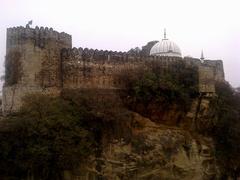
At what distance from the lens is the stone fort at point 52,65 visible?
75.1 ft

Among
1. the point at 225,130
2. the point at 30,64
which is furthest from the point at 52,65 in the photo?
the point at 225,130

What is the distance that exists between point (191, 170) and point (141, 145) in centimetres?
298

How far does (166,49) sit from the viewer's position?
31000mm

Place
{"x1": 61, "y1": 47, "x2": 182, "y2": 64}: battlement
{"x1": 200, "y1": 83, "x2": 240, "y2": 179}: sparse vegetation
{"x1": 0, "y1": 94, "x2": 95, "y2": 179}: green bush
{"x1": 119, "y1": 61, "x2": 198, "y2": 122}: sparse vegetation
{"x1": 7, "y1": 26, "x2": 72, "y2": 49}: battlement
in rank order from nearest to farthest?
{"x1": 0, "y1": 94, "x2": 95, "y2": 179}: green bush, {"x1": 7, "y1": 26, "x2": 72, "y2": 49}: battlement, {"x1": 61, "y1": 47, "x2": 182, "y2": 64}: battlement, {"x1": 119, "y1": 61, "x2": 198, "y2": 122}: sparse vegetation, {"x1": 200, "y1": 83, "x2": 240, "y2": 179}: sparse vegetation

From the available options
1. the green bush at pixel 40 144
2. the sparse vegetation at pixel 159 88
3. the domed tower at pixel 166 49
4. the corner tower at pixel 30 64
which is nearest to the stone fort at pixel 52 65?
the corner tower at pixel 30 64

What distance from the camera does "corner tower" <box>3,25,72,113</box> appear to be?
22.7m

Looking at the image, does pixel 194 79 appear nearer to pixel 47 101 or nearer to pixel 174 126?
pixel 174 126

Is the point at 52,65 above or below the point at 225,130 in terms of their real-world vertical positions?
above

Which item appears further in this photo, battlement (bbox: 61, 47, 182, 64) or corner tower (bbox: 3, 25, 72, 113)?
battlement (bbox: 61, 47, 182, 64)

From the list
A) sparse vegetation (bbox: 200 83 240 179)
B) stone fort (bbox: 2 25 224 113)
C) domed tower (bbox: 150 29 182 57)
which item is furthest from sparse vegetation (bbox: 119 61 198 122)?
domed tower (bbox: 150 29 182 57)

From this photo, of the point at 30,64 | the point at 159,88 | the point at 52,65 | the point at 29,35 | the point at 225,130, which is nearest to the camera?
the point at 30,64

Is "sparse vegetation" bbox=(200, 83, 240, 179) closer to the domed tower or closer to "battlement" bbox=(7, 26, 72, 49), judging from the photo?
the domed tower

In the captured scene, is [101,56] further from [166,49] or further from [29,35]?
[166,49]

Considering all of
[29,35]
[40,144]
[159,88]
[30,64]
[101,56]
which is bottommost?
[40,144]
